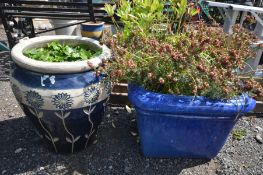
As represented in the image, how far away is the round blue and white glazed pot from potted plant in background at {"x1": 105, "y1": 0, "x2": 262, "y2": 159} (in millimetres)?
185

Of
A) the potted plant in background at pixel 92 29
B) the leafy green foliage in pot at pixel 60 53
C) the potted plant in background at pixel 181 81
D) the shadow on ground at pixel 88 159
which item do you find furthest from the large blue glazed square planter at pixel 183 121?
the potted plant in background at pixel 92 29

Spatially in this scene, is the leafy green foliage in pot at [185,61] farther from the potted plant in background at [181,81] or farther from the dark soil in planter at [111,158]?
the dark soil in planter at [111,158]

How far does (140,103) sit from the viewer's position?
1704 millimetres

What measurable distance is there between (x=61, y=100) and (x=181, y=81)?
2.70 feet

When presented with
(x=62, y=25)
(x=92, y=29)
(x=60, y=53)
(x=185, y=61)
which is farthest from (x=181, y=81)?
(x=62, y=25)

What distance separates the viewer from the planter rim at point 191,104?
1.67 metres

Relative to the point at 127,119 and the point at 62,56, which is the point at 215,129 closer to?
the point at 127,119

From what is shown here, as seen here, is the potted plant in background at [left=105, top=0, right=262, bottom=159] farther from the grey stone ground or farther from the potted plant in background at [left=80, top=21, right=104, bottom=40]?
the potted plant in background at [left=80, top=21, right=104, bottom=40]

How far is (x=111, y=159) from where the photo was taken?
6.84 feet

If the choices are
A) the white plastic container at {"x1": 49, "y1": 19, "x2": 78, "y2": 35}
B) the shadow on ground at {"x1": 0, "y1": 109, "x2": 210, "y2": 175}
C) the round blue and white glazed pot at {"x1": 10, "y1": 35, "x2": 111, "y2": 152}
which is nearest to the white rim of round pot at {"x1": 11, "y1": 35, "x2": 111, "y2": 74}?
the round blue and white glazed pot at {"x1": 10, "y1": 35, "x2": 111, "y2": 152}

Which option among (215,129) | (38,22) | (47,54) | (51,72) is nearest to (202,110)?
(215,129)

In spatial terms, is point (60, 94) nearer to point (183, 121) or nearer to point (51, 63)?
point (51, 63)

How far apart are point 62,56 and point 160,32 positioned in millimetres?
816

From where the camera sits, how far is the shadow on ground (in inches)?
78.5
